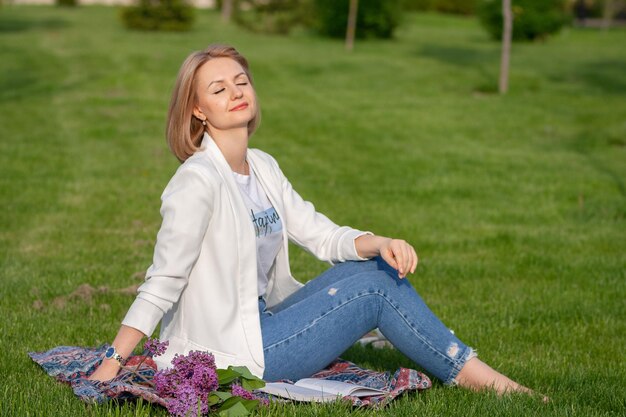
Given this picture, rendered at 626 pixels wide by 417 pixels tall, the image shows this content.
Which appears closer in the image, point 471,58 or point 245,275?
point 245,275

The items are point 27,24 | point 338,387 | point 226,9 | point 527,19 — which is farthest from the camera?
point 226,9

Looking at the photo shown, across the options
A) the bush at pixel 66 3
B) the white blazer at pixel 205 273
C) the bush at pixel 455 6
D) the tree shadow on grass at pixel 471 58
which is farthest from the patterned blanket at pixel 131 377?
the bush at pixel 455 6

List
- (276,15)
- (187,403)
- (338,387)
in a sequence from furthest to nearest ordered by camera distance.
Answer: (276,15) < (338,387) < (187,403)

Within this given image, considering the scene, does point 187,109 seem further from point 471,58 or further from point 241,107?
point 471,58

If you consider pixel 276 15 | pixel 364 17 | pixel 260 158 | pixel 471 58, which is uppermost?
pixel 260 158

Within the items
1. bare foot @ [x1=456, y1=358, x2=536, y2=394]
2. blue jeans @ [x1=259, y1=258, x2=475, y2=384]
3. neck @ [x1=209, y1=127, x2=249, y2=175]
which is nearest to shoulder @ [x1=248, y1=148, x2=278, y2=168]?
neck @ [x1=209, y1=127, x2=249, y2=175]

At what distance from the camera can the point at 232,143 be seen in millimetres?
4387

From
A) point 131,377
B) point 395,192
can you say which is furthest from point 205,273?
point 395,192

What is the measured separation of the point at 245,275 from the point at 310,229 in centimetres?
68

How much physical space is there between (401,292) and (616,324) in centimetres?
259

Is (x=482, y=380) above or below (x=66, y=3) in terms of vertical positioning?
above

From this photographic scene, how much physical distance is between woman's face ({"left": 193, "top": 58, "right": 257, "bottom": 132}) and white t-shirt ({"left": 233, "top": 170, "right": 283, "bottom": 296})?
25 centimetres

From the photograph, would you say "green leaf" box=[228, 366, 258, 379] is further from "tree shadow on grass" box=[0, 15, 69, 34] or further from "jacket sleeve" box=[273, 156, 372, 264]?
"tree shadow on grass" box=[0, 15, 69, 34]

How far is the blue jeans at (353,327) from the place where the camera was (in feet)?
13.9
